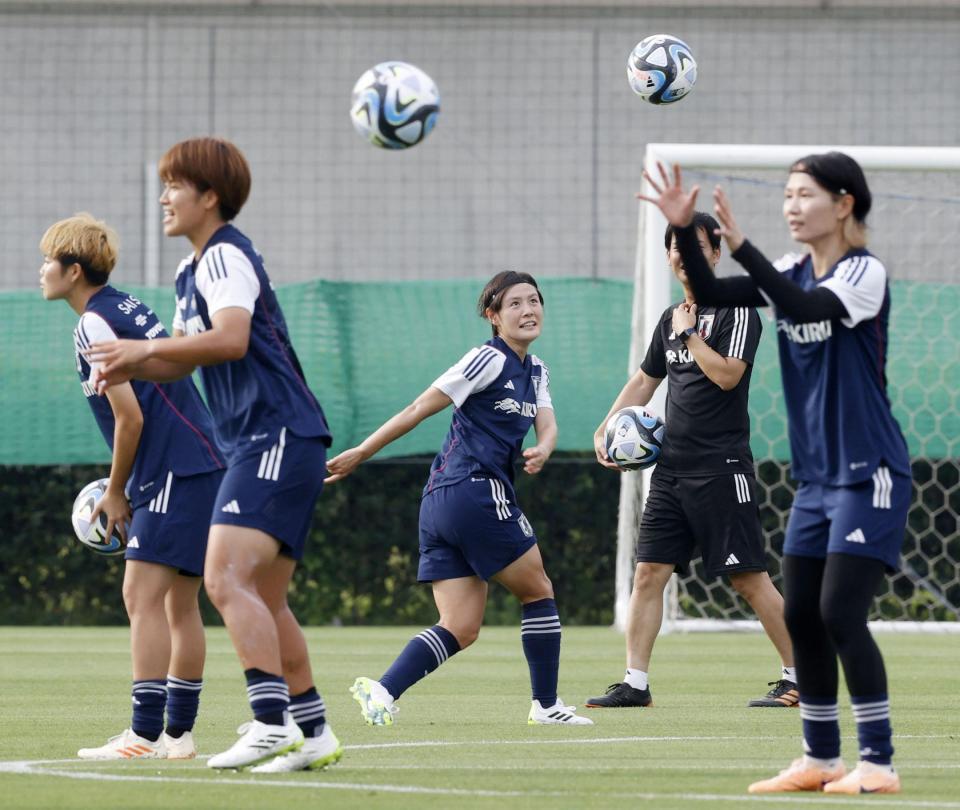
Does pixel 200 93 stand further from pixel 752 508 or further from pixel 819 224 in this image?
pixel 819 224

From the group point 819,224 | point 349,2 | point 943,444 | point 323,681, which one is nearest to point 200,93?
point 349,2

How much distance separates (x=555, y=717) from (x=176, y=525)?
2.08 m

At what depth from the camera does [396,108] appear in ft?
27.1

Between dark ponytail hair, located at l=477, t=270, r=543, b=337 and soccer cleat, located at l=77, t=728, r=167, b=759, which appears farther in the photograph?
dark ponytail hair, located at l=477, t=270, r=543, b=337

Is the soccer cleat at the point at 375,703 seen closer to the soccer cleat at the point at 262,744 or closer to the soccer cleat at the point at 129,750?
the soccer cleat at the point at 129,750

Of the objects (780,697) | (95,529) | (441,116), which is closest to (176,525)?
(95,529)

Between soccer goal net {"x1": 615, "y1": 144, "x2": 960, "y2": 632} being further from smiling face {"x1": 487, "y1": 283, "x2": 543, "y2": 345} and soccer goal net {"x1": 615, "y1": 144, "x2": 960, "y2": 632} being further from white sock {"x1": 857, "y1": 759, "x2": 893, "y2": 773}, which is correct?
white sock {"x1": 857, "y1": 759, "x2": 893, "y2": 773}

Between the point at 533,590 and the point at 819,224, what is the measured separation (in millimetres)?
2844

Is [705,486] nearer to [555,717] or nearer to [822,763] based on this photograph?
[555,717]

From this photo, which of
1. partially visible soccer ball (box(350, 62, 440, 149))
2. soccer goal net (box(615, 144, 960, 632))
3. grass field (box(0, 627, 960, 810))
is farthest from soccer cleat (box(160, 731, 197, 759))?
soccer goal net (box(615, 144, 960, 632))

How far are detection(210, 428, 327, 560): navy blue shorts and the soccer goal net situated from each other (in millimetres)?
6643

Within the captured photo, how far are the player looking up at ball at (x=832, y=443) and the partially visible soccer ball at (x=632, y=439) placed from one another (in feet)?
10.3

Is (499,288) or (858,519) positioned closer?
(858,519)

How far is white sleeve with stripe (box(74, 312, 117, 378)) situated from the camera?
20.0 feet
